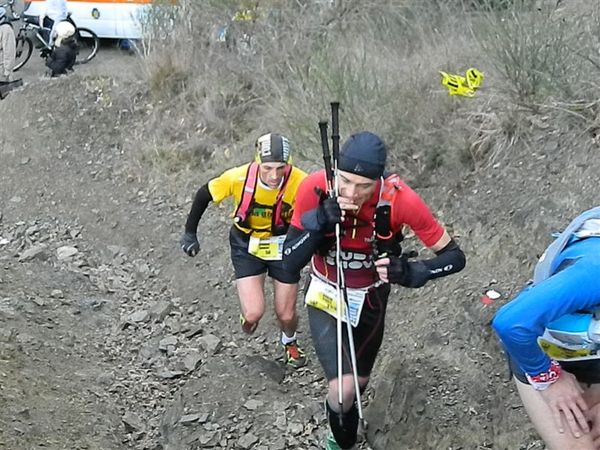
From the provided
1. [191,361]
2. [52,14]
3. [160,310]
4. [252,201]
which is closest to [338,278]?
[252,201]

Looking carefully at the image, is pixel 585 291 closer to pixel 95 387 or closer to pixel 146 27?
pixel 95 387

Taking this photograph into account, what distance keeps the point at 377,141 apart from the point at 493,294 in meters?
2.13

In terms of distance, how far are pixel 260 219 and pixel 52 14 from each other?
10.6 m

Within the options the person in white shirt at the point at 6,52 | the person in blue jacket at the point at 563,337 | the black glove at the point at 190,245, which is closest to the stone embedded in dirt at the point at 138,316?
the black glove at the point at 190,245

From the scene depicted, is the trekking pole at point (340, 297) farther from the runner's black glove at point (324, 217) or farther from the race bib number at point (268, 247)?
the race bib number at point (268, 247)

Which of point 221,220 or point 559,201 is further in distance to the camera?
point 221,220

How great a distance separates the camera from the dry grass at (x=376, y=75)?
24.1 ft

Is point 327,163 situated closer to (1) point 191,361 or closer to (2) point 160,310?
(1) point 191,361

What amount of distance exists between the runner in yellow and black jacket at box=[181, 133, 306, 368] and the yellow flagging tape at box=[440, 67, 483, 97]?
246cm

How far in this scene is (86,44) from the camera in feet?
54.5

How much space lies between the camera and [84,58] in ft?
52.1

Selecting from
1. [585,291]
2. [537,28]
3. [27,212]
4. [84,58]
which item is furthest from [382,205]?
[84,58]

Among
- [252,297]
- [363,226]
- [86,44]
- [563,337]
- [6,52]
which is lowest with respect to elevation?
[86,44]

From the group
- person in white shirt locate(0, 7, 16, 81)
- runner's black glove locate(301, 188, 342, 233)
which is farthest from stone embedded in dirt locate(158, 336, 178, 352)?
person in white shirt locate(0, 7, 16, 81)
